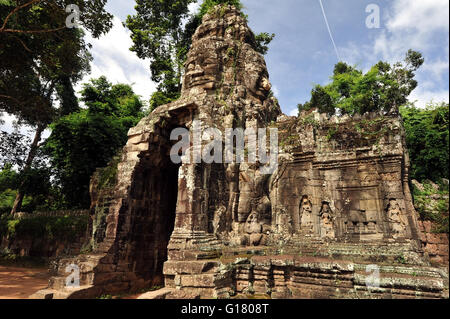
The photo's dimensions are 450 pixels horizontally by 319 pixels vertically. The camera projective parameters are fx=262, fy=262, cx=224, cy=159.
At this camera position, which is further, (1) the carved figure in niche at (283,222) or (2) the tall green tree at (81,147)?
(2) the tall green tree at (81,147)

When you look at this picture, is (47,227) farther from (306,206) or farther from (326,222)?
(326,222)

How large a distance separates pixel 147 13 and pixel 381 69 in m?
19.5

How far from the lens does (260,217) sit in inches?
302

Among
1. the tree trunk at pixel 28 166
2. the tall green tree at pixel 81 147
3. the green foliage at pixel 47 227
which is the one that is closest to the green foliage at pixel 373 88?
the tall green tree at pixel 81 147

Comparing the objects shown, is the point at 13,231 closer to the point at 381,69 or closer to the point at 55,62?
the point at 55,62

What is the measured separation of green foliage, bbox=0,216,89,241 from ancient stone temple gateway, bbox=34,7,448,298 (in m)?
7.50

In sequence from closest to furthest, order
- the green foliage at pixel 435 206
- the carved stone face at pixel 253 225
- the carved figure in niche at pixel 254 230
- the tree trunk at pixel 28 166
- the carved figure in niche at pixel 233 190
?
the green foliage at pixel 435 206 < the carved figure in niche at pixel 254 230 < the carved stone face at pixel 253 225 < the carved figure in niche at pixel 233 190 < the tree trunk at pixel 28 166

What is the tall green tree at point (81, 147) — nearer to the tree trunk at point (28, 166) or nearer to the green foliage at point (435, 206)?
the tree trunk at point (28, 166)

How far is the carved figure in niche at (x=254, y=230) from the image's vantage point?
7.41 meters

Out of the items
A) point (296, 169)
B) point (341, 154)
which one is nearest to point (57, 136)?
point (296, 169)

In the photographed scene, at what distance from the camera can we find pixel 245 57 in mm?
11031

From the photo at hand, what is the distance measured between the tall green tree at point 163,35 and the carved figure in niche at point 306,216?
1432 centimetres
